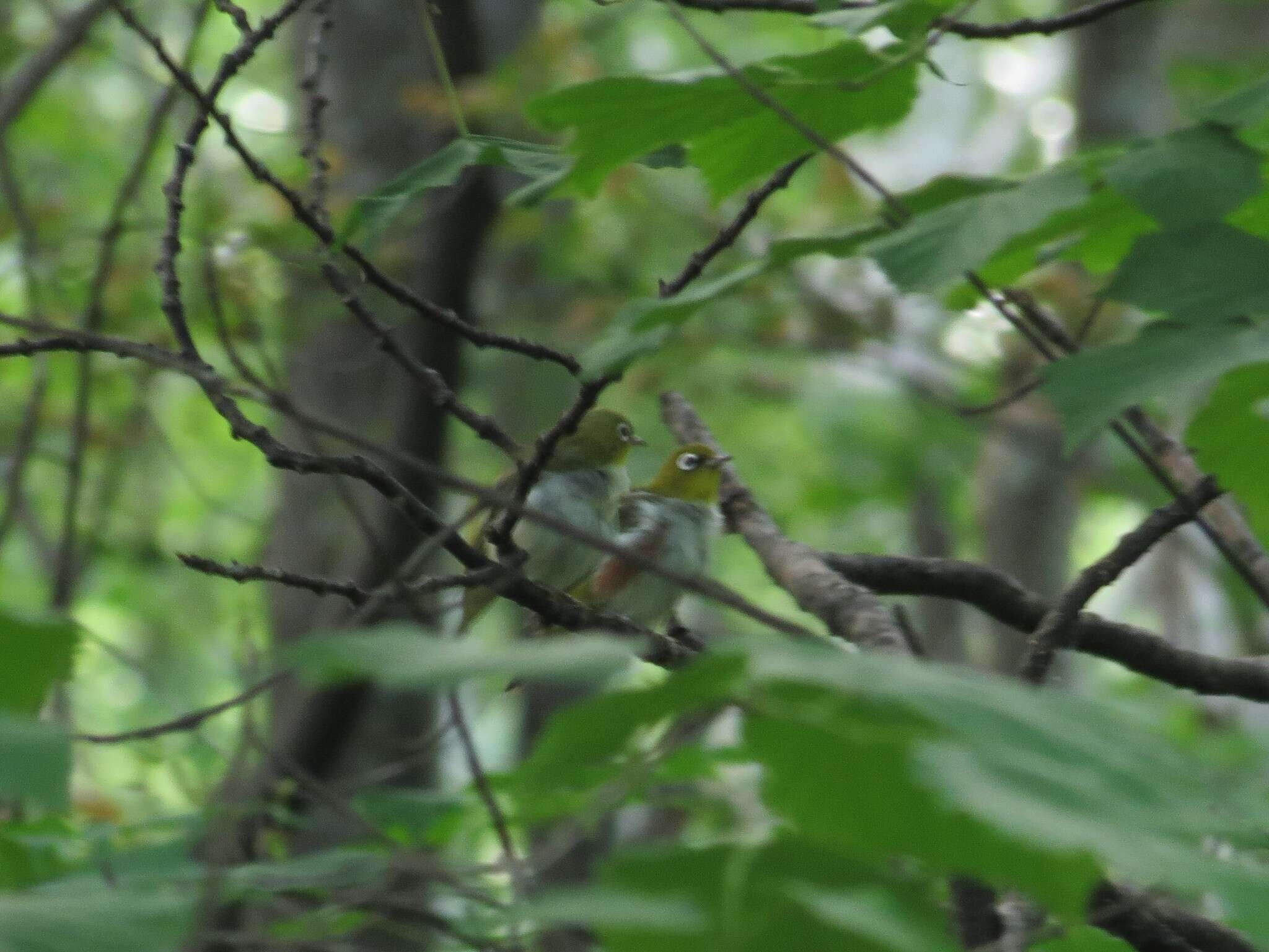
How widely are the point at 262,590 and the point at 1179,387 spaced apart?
5.50 metres

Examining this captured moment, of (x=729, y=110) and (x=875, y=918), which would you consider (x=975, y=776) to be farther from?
(x=729, y=110)

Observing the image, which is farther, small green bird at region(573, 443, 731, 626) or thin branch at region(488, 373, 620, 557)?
small green bird at region(573, 443, 731, 626)

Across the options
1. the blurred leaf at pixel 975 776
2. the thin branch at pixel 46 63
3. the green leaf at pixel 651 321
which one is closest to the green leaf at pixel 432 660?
the blurred leaf at pixel 975 776

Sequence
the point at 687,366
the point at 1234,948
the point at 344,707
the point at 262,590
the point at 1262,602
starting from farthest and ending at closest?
1. the point at 687,366
2. the point at 262,590
3. the point at 344,707
4. the point at 1262,602
5. the point at 1234,948

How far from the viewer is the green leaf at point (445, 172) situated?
157 centimetres

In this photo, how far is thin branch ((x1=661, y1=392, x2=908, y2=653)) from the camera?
1.60m

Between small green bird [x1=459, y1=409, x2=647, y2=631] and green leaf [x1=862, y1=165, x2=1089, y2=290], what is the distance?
2902 mm

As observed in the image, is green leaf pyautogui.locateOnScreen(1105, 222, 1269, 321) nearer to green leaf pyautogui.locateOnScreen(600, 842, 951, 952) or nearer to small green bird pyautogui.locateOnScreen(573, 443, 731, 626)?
green leaf pyautogui.locateOnScreen(600, 842, 951, 952)

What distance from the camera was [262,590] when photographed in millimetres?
6203

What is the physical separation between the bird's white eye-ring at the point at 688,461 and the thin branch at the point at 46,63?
2272mm

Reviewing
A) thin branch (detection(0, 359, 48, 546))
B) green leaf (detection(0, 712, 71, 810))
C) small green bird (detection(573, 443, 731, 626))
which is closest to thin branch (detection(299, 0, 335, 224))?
green leaf (detection(0, 712, 71, 810))

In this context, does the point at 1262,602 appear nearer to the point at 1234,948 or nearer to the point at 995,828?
the point at 1234,948

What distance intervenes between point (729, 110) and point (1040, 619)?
122 centimetres

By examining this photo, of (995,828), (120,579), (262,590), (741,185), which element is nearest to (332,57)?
(262,590)
